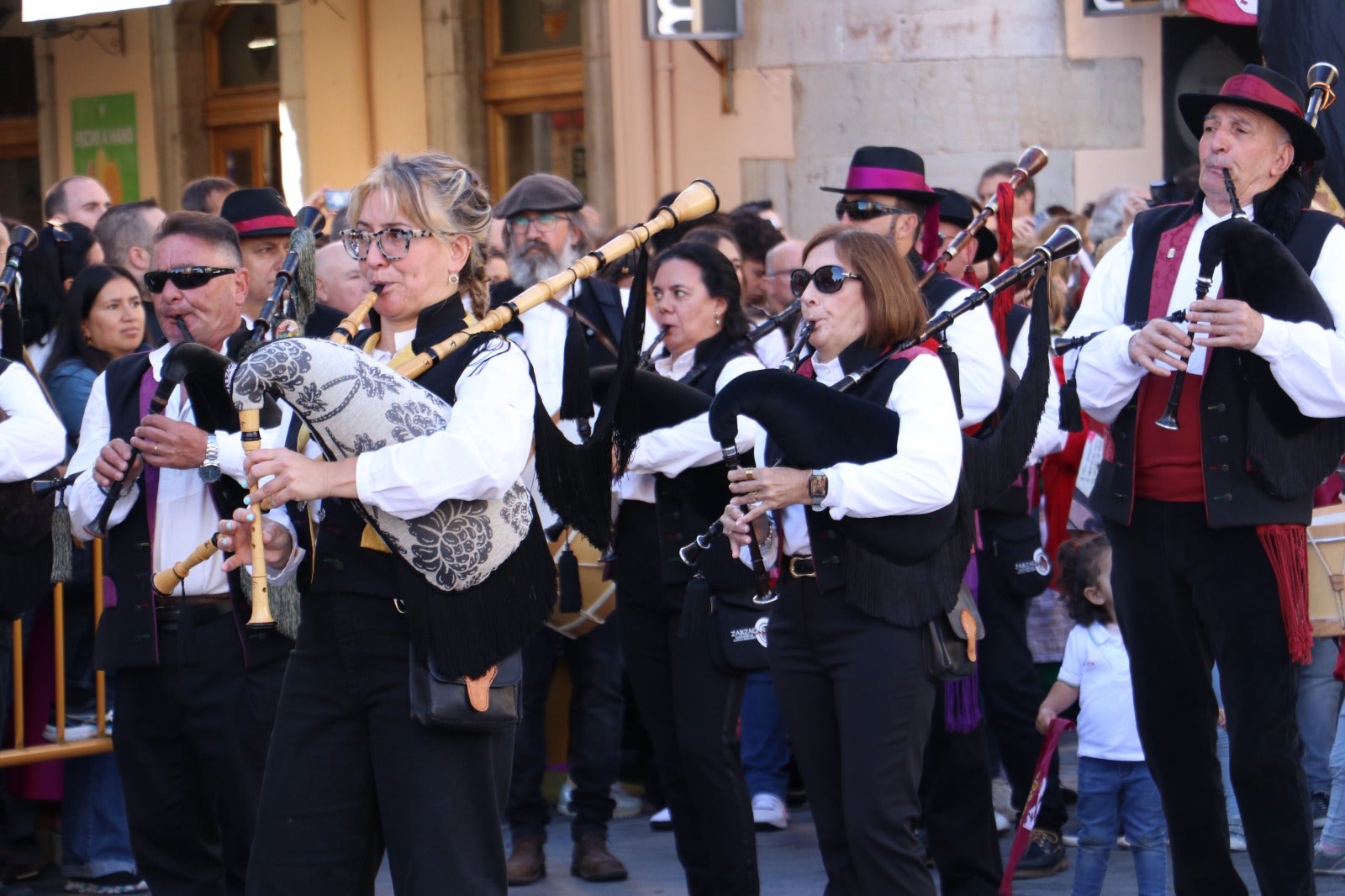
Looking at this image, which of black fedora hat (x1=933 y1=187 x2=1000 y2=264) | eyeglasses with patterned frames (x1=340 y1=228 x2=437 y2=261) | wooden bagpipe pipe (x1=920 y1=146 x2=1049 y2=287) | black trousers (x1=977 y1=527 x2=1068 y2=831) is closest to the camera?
eyeglasses with patterned frames (x1=340 y1=228 x2=437 y2=261)

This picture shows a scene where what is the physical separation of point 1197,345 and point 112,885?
401 centimetres

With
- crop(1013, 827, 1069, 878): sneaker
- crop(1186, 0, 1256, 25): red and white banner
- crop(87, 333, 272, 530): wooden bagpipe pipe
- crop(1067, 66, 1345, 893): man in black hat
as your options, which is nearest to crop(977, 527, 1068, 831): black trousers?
crop(1013, 827, 1069, 878): sneaker

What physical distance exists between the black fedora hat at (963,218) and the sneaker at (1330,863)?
7.70 feet

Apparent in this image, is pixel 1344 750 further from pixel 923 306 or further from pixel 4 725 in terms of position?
pixel 4 725

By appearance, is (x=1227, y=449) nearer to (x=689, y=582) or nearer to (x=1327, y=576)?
(x=1327, y=576)

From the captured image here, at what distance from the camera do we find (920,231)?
20.0 ft

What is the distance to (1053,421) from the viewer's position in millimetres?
6566

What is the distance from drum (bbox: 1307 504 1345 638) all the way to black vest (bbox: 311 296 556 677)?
2893 millimetres

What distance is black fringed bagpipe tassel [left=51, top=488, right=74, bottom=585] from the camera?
556 cm

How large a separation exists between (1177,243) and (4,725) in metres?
4.06

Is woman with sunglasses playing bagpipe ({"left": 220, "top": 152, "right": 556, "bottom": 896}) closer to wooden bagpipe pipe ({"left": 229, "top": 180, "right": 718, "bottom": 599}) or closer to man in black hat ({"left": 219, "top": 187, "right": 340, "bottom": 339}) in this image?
wooden bagpipe pipe ({"left": 229, "top": 180, "right": 718, "bottom": 599})

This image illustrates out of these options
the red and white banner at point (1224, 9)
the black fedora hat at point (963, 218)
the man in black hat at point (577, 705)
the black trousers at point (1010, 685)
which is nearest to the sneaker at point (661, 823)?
the man in black hat at point (577, 705)

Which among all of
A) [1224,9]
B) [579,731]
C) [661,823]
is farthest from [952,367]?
[1224,9]

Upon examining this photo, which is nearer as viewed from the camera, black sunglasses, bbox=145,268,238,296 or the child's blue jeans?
black sunglasses, bbox=145,268,238,296
